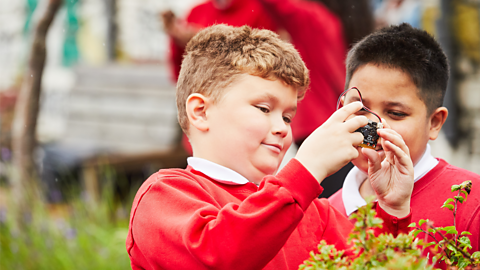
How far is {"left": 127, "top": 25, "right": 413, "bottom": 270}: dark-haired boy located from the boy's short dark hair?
259 millimetres

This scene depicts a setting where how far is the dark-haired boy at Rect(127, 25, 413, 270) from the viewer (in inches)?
38.6

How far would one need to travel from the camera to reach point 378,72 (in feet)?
4.70

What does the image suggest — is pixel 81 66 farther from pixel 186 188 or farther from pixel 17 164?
pixel 186 188

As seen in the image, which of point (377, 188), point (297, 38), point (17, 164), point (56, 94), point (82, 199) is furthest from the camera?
point (56, 94)

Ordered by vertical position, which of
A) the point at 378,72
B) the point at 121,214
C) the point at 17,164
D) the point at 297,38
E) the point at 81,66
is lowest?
the point at 121,214

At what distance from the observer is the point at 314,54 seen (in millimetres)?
2771

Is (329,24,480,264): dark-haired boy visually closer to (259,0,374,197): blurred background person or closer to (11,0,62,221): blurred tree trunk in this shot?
(259,0,374,197): blurred background person

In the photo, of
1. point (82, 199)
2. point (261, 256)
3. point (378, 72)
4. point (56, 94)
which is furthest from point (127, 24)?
point (261, 256)

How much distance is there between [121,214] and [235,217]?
2877 mm

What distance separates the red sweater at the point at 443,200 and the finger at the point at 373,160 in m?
0.19

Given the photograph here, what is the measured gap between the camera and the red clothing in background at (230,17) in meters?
2.86

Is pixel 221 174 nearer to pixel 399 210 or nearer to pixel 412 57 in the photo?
pixel 399 210

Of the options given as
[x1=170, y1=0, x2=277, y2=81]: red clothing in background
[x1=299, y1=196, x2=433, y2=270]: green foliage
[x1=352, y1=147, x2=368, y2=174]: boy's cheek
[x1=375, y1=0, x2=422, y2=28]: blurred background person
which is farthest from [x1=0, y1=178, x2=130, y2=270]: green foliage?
[x1=375, y1=0, x2=422, y2=28]: blurred background person

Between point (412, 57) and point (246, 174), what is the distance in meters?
0.66
